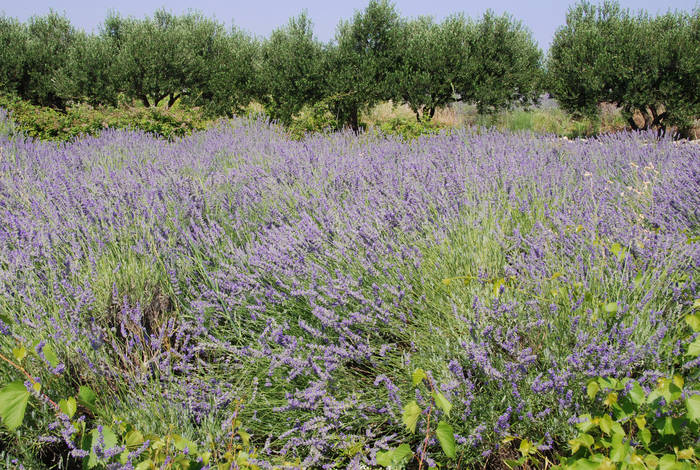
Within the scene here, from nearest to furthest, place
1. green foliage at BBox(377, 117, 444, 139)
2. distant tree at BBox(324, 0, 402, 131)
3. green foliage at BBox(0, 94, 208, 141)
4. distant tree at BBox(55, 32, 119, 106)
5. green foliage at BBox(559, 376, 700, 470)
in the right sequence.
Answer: green foliage at BBox(559, 376, 700, 470), green foliage at BBox(0, 94, 208, 141), green foliage at BBox(377, 117, 444, 139), distant tree at BBox(324, 0, 402, 131), distant tree at BBox(55, 32, 119, 106)

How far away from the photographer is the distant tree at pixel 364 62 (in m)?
12.1

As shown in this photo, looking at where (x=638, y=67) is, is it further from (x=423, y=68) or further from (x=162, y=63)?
(x=162, y=63)

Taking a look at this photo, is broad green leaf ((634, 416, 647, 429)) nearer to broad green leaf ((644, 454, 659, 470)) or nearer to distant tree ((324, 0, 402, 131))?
broad green leaf ((644, 454, 659, 470))

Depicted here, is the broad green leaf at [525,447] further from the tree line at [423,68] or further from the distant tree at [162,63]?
the distant tree at [162,63]

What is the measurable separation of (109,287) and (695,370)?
7.42 ft

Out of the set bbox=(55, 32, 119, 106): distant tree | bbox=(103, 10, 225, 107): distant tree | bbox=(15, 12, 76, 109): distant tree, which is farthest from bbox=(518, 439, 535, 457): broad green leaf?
bbox=(15, 12, 76, 109): distant tree

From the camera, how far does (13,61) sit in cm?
1611

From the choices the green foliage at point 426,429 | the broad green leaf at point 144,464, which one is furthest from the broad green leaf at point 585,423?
the broad green leaf at point 144,464

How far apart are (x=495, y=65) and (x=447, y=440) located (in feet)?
41.0

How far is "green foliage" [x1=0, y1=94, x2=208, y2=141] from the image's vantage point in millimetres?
9094

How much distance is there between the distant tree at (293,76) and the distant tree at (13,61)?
9.11 metres

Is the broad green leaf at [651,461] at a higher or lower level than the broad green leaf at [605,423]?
lower

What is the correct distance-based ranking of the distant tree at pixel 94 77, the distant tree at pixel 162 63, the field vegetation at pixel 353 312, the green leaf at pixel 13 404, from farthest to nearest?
the distant tree at pixel 94 77 < the distant tree at pixel 162 63 < the field vegetation at pixel 353 312 < the green leaf at pixel 13 404

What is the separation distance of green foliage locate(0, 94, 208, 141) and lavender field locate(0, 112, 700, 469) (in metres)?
6.42
